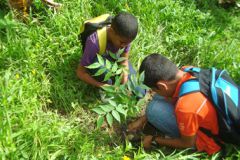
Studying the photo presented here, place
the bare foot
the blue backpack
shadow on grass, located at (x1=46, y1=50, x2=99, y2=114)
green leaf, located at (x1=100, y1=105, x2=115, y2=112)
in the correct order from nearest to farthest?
green leaf, located at (x1=100, y1=105, x2=115, y2=112)
the blue backpack
the bare foot
shadow on grass, located at (x1=46, y1=50, x2=99, y2=114)

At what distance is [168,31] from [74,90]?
1.24 m

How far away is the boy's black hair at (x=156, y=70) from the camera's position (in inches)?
100

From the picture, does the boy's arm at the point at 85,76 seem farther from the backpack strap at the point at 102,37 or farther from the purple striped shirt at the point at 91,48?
the backpack strap at the point at 102,37

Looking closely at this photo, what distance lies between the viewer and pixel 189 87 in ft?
8.36

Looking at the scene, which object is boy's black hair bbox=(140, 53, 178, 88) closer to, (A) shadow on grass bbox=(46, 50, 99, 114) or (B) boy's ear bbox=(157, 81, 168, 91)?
(B) boy's ear bbox=(157, 81, 168, 91)

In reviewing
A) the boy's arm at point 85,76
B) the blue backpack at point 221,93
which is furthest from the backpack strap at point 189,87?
the boy's arm at point 85,76

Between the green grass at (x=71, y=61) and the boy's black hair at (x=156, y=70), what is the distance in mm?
537

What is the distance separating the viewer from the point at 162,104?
2.96 metres

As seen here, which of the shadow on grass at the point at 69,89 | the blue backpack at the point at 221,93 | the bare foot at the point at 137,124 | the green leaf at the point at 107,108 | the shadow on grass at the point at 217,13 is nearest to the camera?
the green leaf at the point at 107,108

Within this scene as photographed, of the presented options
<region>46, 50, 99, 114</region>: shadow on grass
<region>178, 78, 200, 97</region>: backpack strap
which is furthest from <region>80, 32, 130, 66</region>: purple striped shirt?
<region>178, 78, 200, 97</region>: backpack strap

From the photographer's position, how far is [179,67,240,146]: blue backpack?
99.7 inches

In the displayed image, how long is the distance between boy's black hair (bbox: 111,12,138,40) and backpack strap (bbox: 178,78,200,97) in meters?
0.60

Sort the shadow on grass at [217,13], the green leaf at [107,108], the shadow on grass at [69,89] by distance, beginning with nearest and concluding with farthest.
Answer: the green leaf at [107,108]
the shadow on grass at [69,89]
the shadow on grass at [217,13]

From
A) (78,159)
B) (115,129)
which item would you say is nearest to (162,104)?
(115,129)
